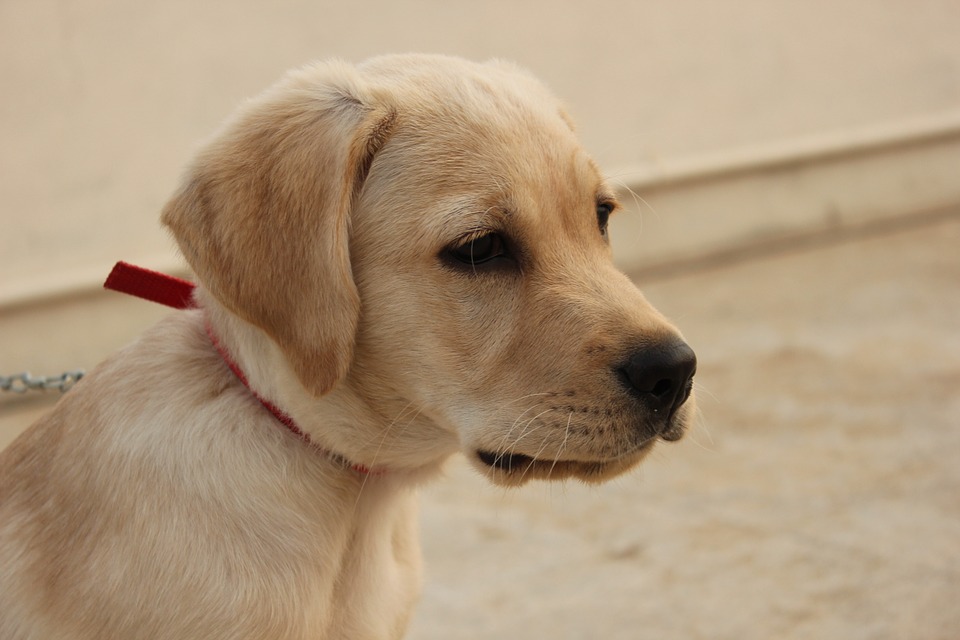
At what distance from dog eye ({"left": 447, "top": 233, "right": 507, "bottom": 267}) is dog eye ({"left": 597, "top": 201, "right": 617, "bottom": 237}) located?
417 mm

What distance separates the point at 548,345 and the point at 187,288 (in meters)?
1.15

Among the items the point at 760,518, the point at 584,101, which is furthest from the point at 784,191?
the point at 760,518

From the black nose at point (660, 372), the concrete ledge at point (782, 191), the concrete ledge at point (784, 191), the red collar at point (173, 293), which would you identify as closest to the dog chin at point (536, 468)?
the black nose at point (660, 372)

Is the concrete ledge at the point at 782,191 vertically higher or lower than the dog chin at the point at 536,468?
lower

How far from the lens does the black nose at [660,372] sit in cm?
228

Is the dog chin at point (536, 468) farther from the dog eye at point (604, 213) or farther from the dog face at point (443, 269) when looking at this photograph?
the dog eye at point (604, 213)

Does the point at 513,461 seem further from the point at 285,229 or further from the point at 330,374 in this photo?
the point at 285,229

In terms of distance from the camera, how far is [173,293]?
9.44 feet

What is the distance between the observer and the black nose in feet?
7.47

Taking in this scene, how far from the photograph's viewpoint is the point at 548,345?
239 centimetres

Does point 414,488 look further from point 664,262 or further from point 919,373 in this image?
point 664,262

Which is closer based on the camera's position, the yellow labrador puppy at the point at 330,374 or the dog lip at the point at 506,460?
the yellow labrador puppy at the point at 330,374

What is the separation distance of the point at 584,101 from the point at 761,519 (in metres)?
4.83

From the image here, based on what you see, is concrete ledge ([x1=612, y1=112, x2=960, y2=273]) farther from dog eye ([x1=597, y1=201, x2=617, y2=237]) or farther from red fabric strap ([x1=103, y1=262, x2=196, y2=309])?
red fabric strap ([x1=103, y1=262, x2=196, y2=309])
